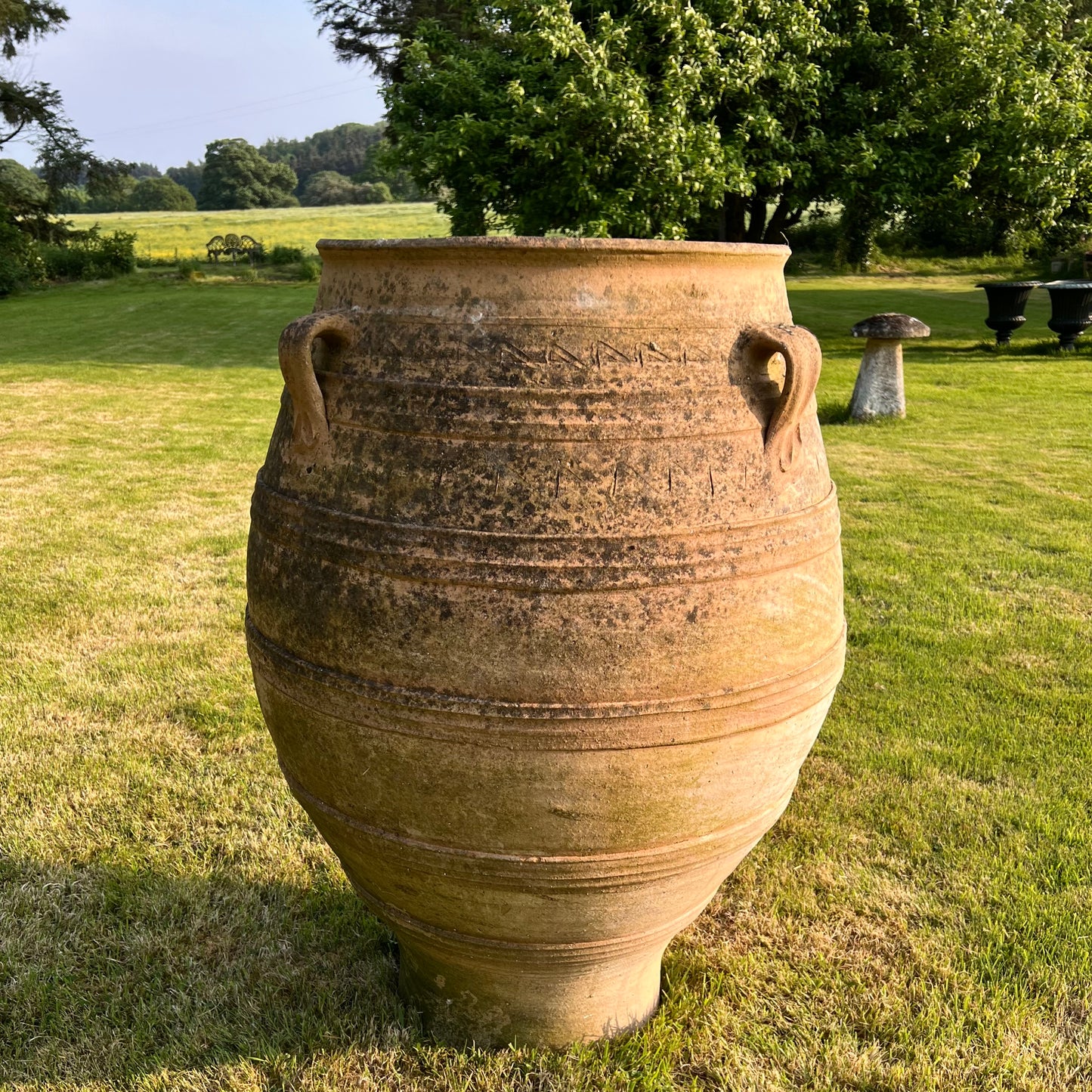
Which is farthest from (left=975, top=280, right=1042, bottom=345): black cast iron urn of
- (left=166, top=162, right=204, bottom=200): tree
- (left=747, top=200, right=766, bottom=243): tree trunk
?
(left=166, top=162, right=204, bottom=200): tree

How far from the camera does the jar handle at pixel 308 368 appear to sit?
1.97 m

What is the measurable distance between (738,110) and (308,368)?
13501 mm

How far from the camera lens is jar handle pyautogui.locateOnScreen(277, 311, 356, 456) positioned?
197cm

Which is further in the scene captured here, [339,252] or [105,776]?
[105,776]

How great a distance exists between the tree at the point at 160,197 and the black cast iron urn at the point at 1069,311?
75.0 metres

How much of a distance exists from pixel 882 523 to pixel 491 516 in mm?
6043

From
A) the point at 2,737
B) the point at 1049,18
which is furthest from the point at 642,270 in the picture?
the point at 1049,18

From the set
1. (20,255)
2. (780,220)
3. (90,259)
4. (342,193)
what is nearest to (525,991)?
(780,220)

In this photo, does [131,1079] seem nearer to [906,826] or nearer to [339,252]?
[339,252]

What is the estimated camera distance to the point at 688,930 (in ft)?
10.4

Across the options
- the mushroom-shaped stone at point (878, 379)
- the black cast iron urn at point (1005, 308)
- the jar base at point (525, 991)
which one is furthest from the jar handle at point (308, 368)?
the black cast iron urn at point (1005, 308)

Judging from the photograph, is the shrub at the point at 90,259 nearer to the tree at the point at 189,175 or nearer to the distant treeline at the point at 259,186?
the distant treeline at the point at 259,186

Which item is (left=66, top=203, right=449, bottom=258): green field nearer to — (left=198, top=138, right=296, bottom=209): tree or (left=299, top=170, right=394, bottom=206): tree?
(left=198, top=138, right=296, bottom=209): tree

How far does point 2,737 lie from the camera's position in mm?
4254
